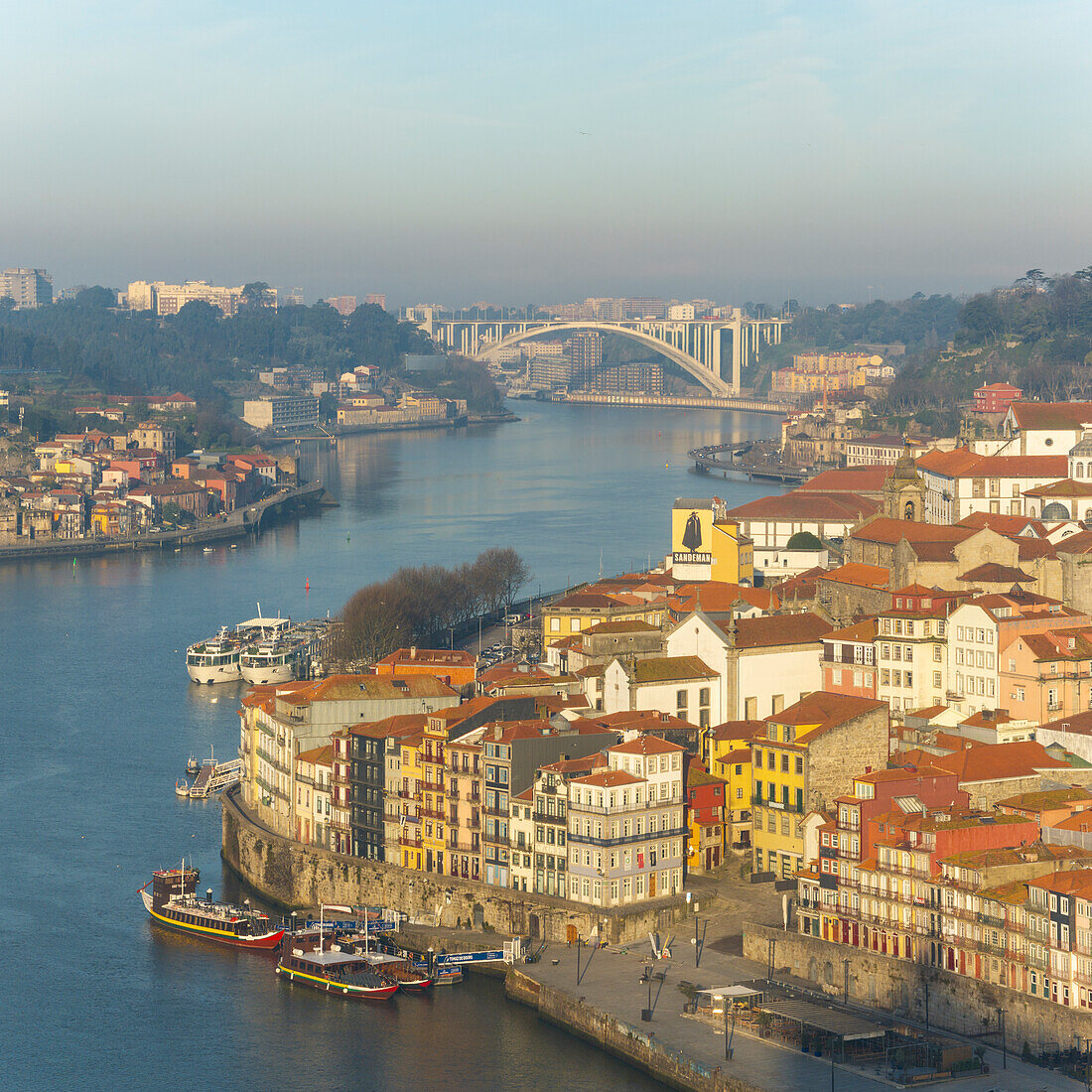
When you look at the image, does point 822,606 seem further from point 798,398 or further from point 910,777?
point 798,398

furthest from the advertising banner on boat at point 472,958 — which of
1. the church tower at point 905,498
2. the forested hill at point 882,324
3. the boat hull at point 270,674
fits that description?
the forested hill at point 882,324

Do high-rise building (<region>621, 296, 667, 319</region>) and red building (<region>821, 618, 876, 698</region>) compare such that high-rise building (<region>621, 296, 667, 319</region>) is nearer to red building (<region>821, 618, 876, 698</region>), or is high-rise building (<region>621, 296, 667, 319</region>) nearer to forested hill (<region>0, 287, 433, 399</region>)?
forested hill (<region>0, 287, 433, 399</region>)

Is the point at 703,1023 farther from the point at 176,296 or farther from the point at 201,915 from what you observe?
the point at 176,296

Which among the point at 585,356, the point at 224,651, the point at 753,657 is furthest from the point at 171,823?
the point at 585,356

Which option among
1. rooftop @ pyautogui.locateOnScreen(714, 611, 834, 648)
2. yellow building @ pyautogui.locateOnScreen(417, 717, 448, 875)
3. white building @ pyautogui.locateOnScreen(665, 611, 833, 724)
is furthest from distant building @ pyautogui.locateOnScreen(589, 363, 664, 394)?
yellow building @ pyautogui.locateOnScreen(417, 717, 448, 875)

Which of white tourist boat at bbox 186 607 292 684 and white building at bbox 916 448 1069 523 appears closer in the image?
white building at bbox 916 448 1069 523

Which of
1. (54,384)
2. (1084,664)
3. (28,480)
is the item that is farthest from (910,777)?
(54,384)
